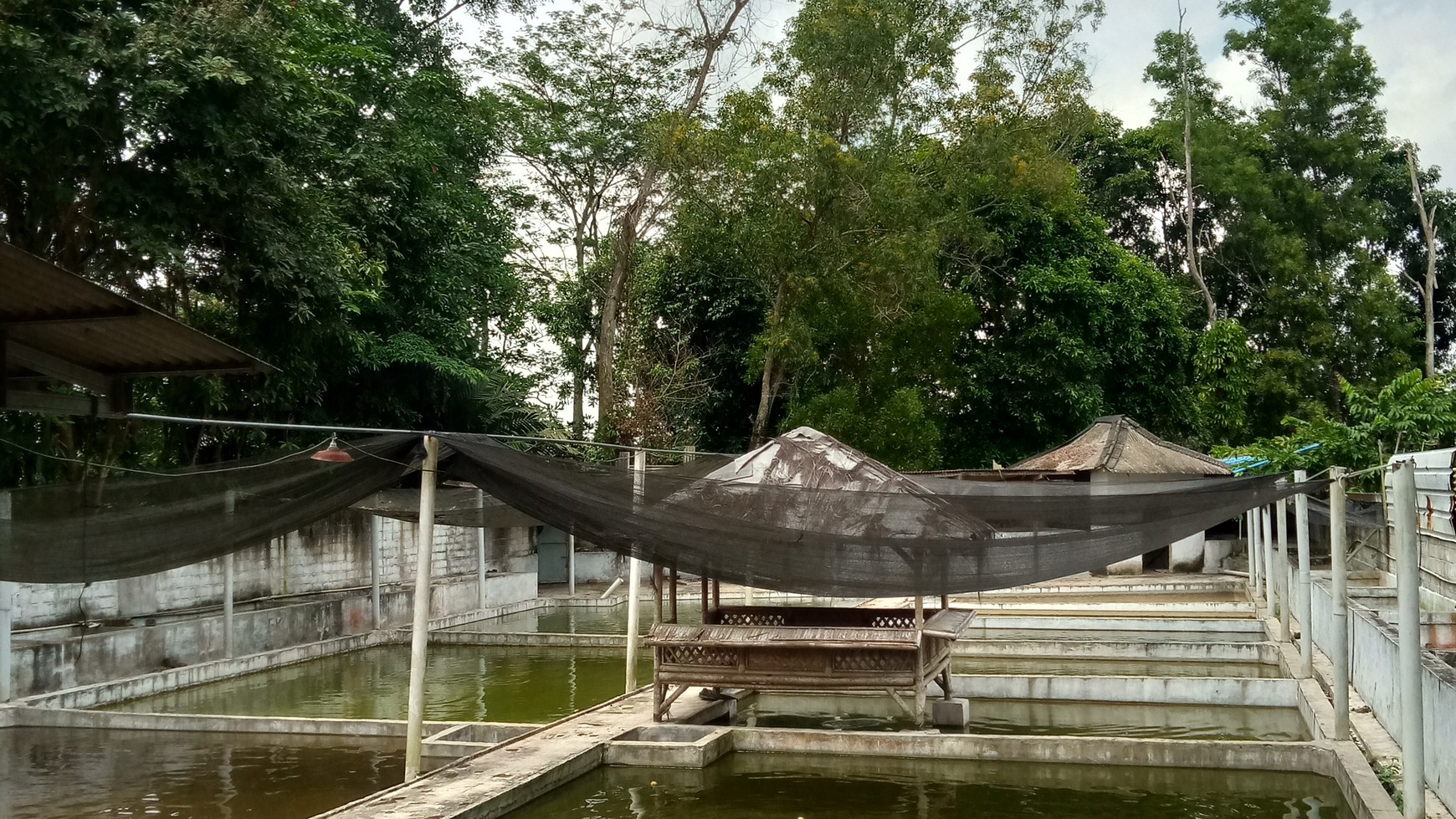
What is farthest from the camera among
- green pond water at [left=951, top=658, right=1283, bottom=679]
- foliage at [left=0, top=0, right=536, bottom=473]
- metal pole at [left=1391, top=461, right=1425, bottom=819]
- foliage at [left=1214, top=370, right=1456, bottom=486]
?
foliage at [left=1214, top=370, right=1456, bottom=486]

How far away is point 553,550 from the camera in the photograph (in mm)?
23594

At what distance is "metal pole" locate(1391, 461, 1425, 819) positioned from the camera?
5453 millimetres

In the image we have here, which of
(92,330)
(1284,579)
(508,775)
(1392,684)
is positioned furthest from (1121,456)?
(92,330)

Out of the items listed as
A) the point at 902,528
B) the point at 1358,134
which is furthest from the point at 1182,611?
the point at 1358,134

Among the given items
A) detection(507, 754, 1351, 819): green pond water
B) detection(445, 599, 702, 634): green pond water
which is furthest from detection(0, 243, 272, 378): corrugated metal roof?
detection(445, 599, 702, 634): green pond water

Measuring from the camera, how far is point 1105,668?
39.7ft

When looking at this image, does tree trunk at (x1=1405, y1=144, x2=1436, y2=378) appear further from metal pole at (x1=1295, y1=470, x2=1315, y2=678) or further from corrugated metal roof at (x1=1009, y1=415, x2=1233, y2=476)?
metal pole at (x1=1295, y1=470, x2=1315, y2=678)

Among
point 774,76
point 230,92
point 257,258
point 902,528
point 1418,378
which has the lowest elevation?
point 902,528

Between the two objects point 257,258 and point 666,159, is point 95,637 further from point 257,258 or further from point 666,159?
point 666,159

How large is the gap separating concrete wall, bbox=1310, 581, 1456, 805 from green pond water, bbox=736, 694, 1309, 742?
2.37 ft

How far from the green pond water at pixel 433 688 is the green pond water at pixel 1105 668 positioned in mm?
3554

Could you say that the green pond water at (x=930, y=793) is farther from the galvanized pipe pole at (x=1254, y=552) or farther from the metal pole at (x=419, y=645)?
the galvanized pipe pole at (x=1254, y=552)

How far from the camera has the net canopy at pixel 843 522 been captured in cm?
660

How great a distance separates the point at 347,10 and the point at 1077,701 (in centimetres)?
1339
